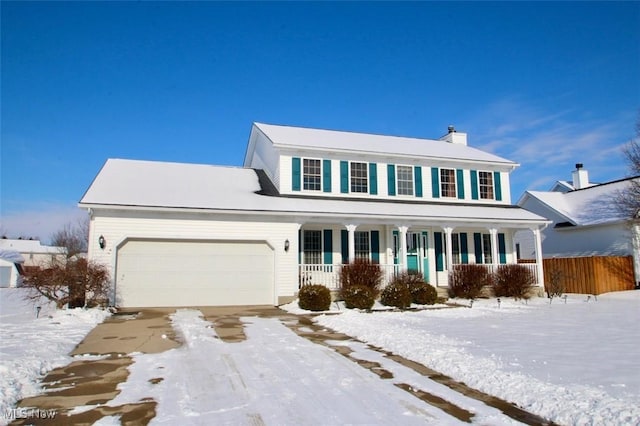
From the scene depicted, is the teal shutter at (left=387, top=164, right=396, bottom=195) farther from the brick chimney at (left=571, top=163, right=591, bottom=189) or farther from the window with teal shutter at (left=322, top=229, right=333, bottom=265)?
the brick chimney at (left=571, top=163, right=591, bottom=189)

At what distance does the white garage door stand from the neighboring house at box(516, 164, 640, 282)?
17.8m

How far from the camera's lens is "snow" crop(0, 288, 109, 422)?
5516mm

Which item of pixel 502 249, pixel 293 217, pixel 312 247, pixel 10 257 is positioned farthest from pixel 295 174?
pixel 10 257

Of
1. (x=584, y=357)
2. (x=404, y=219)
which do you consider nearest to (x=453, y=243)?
(x=404, y=219)

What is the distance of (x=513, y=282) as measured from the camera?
57.3 feet

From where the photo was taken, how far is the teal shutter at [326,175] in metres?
18.4

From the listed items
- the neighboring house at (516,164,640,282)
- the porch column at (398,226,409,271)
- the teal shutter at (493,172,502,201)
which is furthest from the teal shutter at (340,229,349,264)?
the neighboring house at (516,164,640,282)

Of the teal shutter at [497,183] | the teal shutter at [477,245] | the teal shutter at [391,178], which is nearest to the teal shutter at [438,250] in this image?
the teal shutter at [477,245]

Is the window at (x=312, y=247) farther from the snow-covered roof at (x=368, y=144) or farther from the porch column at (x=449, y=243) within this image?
the porch column at (x=449, y=243)

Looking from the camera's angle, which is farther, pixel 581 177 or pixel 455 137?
pixel 581 177

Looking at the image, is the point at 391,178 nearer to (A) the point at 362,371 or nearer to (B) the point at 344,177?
(B) the point at 344,177

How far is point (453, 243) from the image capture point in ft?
63.5

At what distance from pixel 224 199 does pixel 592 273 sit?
54.9 feet

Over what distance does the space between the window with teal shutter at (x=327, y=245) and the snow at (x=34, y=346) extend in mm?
8117
